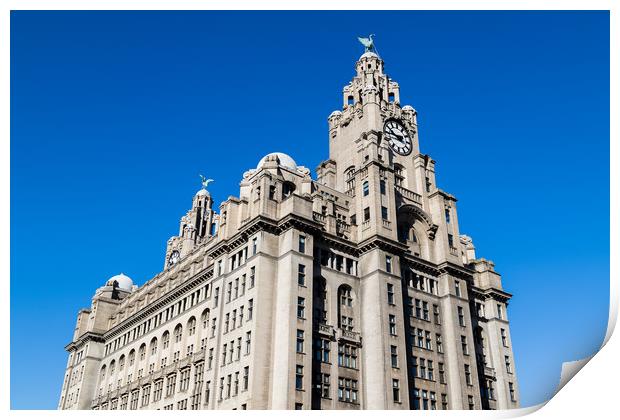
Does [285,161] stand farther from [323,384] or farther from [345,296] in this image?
[323,384]

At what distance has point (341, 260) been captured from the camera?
73.5 meters

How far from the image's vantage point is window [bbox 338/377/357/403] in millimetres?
64625

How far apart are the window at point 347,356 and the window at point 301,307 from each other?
6.69 meters

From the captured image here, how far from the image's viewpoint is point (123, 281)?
124m

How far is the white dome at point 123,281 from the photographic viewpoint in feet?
403

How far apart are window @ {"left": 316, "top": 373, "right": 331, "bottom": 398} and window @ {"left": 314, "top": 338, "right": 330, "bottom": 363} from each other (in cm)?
168

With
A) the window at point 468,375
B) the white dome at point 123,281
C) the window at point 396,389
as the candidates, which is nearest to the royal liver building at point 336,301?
the window at point 396,389

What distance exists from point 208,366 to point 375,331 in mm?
19720

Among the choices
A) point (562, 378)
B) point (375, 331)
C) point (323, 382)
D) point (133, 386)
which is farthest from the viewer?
point (133, 386)

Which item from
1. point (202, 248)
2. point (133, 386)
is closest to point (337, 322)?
point (202, 248)
